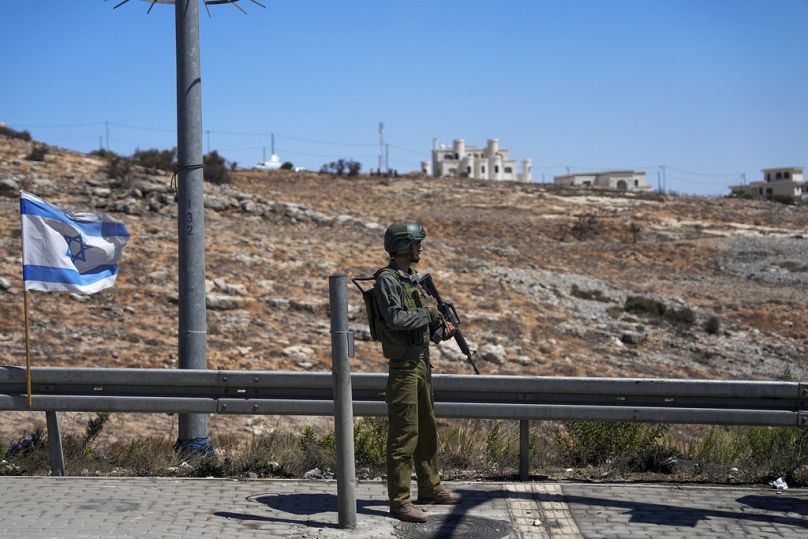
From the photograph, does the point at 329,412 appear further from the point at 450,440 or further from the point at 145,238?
the point at 145,238

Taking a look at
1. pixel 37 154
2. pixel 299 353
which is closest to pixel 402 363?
pixel 299 353

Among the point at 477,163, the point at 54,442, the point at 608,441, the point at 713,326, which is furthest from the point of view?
the point at 477,163

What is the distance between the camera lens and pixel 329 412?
7.43 metres

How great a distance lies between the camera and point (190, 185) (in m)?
8.48

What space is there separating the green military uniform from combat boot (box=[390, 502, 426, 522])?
0.03 m

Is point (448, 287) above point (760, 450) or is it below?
above

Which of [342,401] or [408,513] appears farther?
[408,513]

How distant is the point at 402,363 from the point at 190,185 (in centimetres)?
308

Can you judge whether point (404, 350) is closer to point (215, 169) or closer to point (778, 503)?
point (778, 503)

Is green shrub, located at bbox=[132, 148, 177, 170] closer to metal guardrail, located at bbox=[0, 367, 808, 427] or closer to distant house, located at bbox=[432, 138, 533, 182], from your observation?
metal guardrail, located at bbox=[0, 367, 808, 427]

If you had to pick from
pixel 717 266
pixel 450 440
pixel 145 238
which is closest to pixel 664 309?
pixel 717 266

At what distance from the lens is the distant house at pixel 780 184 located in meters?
112

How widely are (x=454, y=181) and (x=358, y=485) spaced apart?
43456 millimetres

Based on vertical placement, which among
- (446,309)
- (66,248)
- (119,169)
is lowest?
(446,309)
